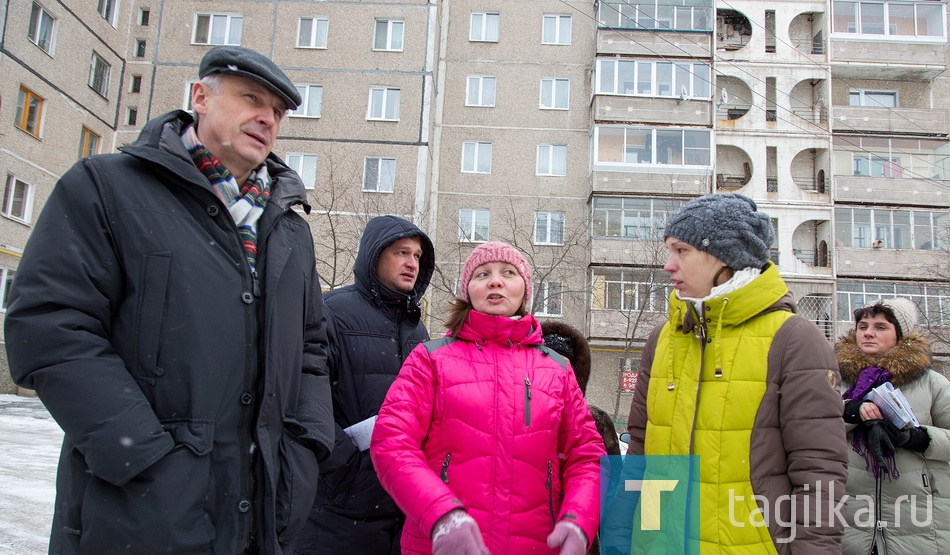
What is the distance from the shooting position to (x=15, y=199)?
61.6 feet

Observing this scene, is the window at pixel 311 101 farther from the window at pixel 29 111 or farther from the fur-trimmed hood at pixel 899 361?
the fur-trimmed hood at pixel 899 361

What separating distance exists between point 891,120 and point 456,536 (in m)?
29.1

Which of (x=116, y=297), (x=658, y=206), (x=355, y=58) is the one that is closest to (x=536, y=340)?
(x=116, y=297)

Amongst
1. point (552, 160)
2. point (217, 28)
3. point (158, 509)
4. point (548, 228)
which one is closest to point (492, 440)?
point (158, 509)

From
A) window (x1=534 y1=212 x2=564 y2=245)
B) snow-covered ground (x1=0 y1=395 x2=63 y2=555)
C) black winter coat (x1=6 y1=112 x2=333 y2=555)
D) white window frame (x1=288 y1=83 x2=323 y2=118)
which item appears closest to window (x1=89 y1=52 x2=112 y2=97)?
white window frame (x1=288 y1=83 x2=323 y2=118)

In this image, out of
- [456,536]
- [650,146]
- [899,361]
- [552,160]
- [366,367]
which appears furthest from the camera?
[552,160]

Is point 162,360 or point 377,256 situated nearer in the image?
point 162,360

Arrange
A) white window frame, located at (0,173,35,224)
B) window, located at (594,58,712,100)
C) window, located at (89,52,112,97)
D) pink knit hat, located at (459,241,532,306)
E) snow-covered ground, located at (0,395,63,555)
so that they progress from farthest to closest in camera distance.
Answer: window, located at (594,58,712,100)
window, located at (89,52,112,97)
white window frame, located at (0,173,35,224)
snow-covered ground, located at (0,395,63,555)
pink knit hat, located at (459,241,532,306)

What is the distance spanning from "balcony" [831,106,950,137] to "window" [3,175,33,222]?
2889 cm

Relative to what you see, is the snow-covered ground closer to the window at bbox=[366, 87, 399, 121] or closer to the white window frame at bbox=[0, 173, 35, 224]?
the white window frame at bbox=[0, 173, 35, 224]

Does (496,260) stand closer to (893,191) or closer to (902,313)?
(902,313)

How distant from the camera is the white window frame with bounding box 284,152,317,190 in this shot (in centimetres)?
2298

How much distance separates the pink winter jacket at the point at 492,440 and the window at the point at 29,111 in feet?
71.9

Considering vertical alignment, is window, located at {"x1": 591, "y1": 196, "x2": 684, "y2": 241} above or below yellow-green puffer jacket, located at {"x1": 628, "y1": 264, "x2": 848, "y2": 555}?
above
